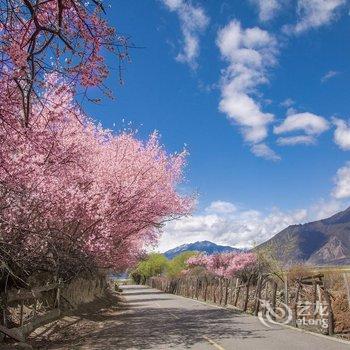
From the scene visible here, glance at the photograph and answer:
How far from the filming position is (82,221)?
22766 mm

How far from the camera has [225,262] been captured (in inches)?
3091

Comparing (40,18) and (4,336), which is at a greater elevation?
(40,18)

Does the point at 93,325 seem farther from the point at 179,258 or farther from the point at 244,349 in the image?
the point at 179,258

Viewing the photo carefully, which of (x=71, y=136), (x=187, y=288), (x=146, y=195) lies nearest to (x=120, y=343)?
(x=71, y=136)

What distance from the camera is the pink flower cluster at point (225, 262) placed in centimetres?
6756

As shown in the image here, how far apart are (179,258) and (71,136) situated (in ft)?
395

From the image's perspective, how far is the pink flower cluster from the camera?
2660 inches
